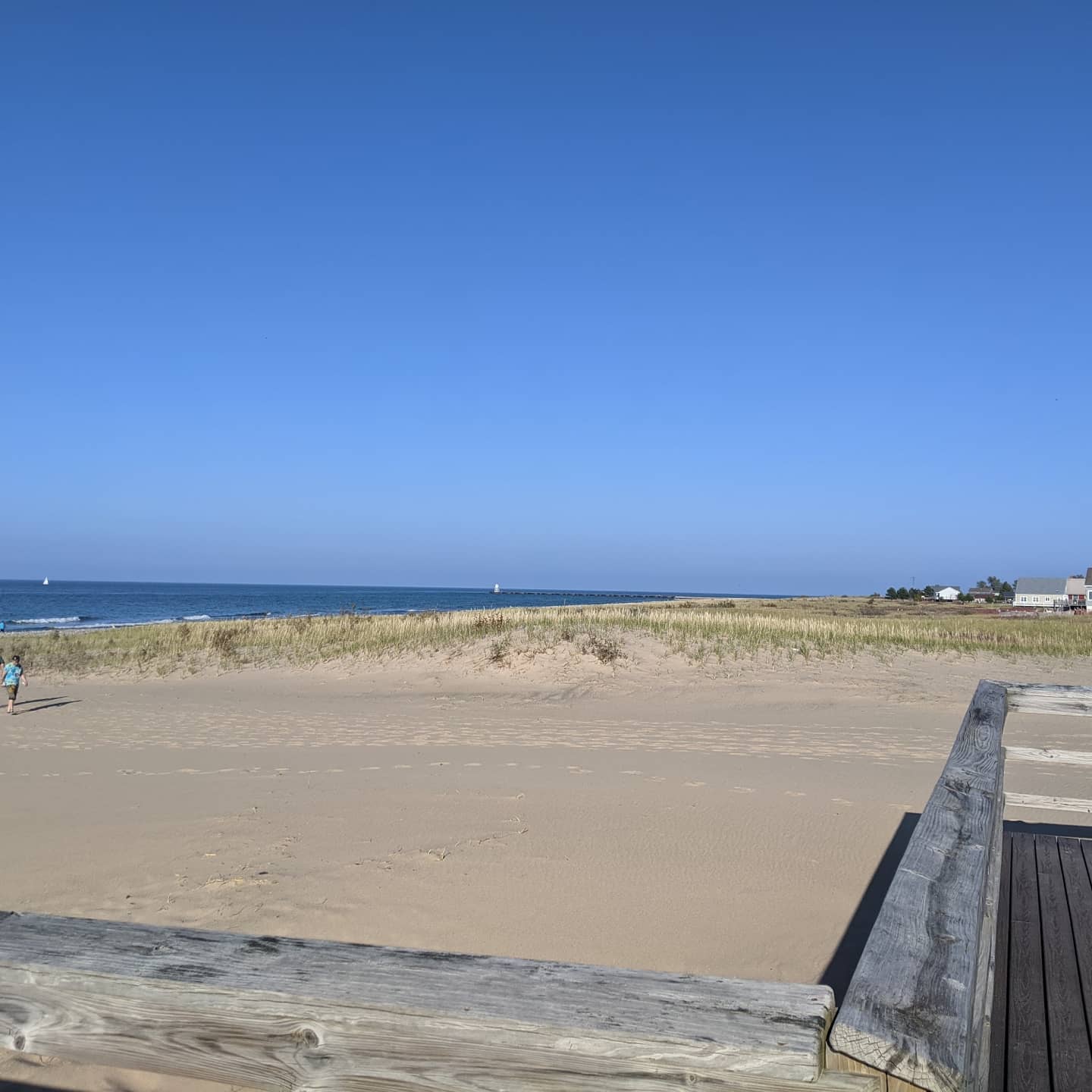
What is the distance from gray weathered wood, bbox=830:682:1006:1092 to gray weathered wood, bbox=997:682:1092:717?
2.78 m

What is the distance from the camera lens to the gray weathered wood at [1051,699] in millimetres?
5691

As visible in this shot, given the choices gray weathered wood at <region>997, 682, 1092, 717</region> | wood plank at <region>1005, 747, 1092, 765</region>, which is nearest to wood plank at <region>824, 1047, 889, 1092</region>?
wood plank at <region>1005, 747, 1092, 765</region>

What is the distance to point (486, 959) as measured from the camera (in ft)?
5.18

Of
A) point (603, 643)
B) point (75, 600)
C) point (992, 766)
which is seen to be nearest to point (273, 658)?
point (603, 643)

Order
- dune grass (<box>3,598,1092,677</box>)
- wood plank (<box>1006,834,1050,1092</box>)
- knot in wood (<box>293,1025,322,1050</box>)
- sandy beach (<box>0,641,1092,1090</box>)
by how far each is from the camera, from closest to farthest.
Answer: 1. knot in wood (<box>293,1025,322,1050</box>)
2. wood plank (<box>1006,834,1050,1092</box>)
3. sandy beach (<box>0,641,1092,1090</box>)
4. dune grass (<box>3,598,1092,677</box>)

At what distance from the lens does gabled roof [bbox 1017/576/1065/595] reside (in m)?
101

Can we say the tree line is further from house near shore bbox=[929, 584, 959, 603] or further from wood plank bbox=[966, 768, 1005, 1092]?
wood plank bbox=[966, 768, 1005, 1092]

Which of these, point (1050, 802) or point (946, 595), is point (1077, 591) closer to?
point (946, 595)

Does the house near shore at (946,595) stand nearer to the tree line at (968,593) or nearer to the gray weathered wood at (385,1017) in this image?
the tree line at (968,593)

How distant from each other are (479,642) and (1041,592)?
96.3m

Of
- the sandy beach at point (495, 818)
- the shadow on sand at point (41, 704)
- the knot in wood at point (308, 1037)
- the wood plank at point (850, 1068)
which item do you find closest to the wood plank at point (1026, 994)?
→ the sandy beach at point (495, 818)

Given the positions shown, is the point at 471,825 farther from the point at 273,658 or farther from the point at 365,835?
the point at 273,658

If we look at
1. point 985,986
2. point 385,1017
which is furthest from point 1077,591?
point 385,1017

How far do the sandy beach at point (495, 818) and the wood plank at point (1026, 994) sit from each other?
1.01m
